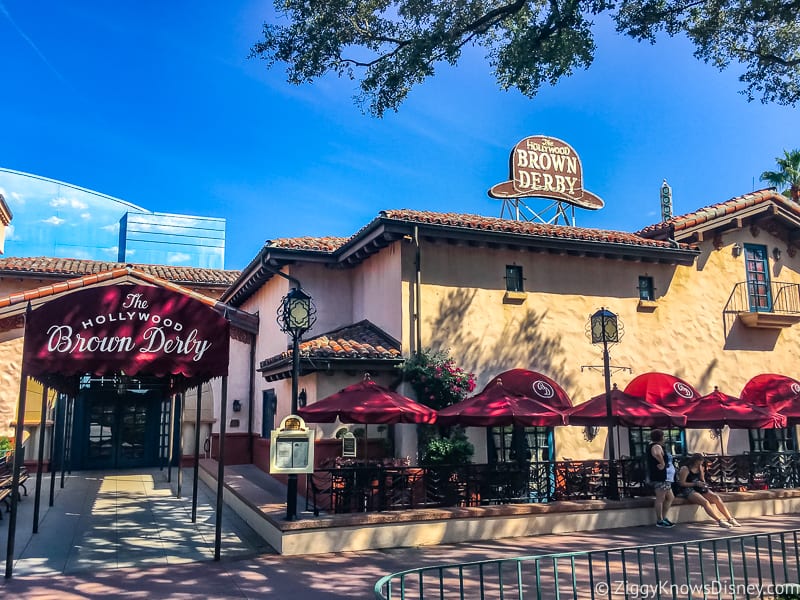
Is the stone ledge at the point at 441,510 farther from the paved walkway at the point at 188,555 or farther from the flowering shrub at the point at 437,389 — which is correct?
the flowering shrub at the point at 437,389

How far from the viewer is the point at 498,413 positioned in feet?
37.0

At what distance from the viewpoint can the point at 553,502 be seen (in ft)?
39.0

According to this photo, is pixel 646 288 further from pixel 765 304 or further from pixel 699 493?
pixel 699 493

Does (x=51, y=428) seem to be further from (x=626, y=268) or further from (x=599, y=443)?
(x=626, y=268)

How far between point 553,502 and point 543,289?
5.55 metres

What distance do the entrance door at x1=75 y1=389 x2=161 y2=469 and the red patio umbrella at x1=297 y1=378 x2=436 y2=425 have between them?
511 inches

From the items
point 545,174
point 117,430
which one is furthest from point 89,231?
point 545,174

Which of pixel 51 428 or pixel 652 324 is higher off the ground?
pixel 652 324

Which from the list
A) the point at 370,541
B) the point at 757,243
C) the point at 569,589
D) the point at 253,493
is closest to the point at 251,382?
the point at 253,493

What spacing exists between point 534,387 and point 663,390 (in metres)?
3.51

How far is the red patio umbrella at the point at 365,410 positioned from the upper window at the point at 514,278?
5079mm

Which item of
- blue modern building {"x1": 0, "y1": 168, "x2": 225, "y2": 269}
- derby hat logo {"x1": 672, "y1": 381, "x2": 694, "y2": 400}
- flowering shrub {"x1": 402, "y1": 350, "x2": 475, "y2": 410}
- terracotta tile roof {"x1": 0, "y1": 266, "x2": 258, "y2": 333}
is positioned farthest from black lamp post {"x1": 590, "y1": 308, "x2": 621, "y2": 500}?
blue modern building {"x1": 0, "y1": 168, "x2": 225, "y2": 269}

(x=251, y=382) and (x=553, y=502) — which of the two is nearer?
(x=553, y=502)

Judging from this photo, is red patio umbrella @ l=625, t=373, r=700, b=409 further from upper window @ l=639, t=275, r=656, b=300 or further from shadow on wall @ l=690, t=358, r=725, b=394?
upper window @ l=639, t=275, r=656, b=300
